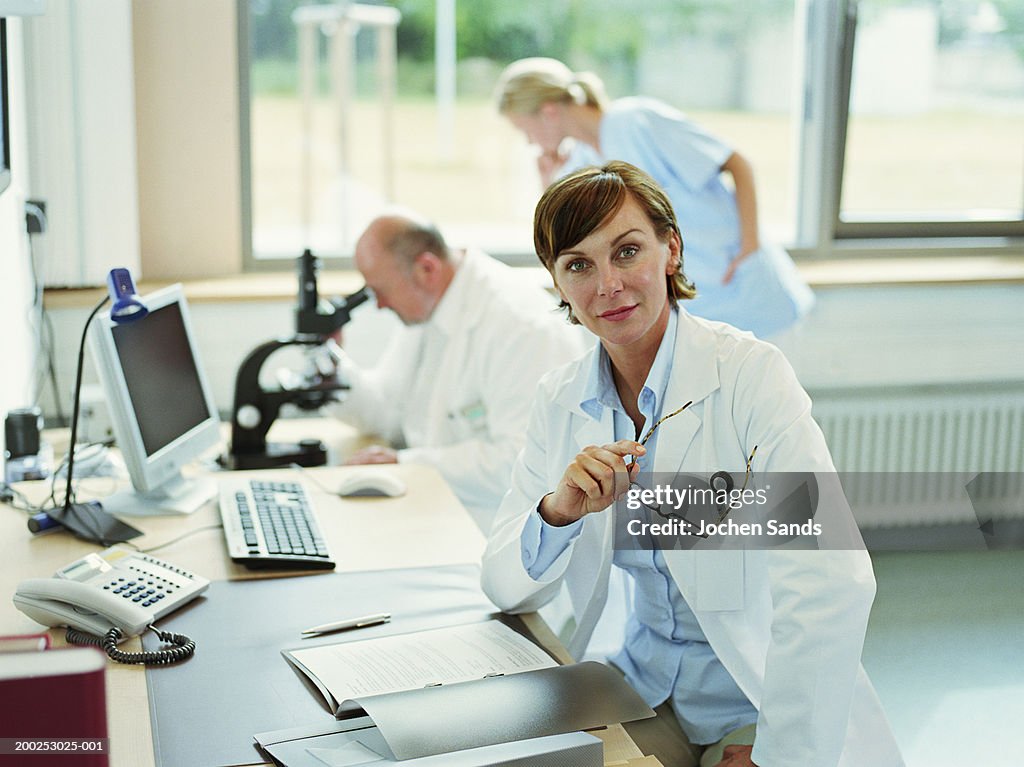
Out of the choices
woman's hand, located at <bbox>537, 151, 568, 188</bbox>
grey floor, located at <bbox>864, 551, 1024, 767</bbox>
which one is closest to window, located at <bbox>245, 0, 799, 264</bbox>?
woman's hand, located at <bbox>537, 151, 568, 188</bbox>

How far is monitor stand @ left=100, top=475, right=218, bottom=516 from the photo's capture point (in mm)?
2080

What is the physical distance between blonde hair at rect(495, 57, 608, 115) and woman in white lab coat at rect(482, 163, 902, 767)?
1613 millimetres

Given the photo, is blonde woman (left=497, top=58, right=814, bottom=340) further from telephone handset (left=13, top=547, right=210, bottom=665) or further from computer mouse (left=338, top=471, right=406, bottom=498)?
telephone handset (left=13, top=547, right=210, bottom=665)

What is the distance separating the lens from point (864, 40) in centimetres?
404

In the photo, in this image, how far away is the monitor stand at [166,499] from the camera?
2.08m

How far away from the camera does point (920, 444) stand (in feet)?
12.8

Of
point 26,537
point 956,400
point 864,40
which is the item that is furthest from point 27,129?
point 956,400

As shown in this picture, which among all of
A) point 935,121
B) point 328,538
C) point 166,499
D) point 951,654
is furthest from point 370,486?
point 935,121

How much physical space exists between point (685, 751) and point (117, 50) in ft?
8.00

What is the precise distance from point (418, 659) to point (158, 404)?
879mm

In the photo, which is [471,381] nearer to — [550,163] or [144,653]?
[550,163]

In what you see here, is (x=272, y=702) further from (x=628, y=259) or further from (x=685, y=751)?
(x=628, y=259)

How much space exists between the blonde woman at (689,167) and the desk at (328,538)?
4.41ft

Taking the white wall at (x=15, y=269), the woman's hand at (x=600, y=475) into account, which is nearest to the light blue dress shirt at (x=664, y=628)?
the woman's hand at (x=600, y=475)
